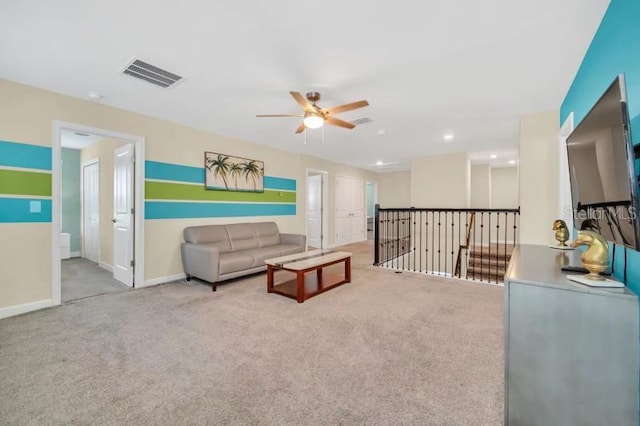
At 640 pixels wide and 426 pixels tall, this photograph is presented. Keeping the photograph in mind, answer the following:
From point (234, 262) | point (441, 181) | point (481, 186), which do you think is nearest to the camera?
point (234, 262)

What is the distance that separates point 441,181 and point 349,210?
9.06 feet

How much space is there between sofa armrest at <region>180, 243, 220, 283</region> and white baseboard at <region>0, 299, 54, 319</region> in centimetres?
150

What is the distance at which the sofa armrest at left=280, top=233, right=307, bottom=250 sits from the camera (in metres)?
5.11

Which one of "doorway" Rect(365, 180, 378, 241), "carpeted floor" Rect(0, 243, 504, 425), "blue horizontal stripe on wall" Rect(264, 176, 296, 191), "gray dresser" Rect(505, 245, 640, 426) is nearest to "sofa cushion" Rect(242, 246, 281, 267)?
"carpeted floor" Rect(0, 243, 504, 425)

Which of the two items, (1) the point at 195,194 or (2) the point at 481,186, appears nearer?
(1) the point at 195,194

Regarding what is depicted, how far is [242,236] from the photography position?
4777 mm

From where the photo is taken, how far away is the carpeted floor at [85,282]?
3.57m

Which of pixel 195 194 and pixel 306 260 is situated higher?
pixel 195 194

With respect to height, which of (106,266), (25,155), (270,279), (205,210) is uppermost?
(25,155)

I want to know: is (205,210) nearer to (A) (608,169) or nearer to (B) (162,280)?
(B) (162,280)

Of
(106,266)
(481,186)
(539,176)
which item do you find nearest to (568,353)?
(539,176)

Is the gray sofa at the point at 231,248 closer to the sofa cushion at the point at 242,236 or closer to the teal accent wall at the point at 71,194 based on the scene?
the sofa cushion at the point at 242,236

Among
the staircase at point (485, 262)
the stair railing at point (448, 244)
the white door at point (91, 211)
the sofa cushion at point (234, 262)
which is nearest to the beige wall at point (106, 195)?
the white door at point (91, 211)

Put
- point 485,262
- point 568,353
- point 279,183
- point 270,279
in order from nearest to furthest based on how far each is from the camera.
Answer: point 568,353, point 270,279, point 485,262, point 279,183
